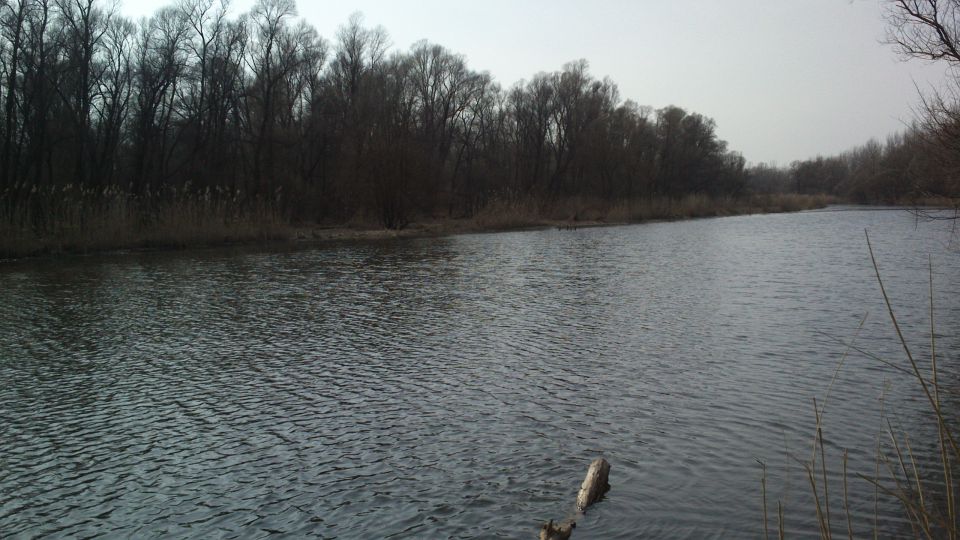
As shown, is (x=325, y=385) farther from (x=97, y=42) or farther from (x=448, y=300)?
(x=97, y=42)

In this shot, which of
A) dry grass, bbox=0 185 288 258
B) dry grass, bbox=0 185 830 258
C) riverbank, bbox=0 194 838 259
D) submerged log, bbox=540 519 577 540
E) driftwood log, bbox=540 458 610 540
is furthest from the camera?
riverbank, bbox=0 194 838 259

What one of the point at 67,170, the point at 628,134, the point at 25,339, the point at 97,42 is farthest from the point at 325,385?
the point at 628,134

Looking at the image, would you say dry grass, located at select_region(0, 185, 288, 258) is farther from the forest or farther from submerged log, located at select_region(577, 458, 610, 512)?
submerged log, located at select_region(577, 458, 610, 512)


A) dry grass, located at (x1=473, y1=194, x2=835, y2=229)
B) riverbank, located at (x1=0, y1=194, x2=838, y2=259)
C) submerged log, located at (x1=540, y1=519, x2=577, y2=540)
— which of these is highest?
dry grass, located at (x1=473, y1=194, x2=835, y2=229)

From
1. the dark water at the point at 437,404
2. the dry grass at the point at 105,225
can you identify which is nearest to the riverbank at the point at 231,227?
the dry grass at the point at 105,225

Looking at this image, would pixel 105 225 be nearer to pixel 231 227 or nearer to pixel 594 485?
pixel 231 227

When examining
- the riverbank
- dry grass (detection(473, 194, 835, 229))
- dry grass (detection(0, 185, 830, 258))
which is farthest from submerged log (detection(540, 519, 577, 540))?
dry grass (detection(473, 194, 835, 229))

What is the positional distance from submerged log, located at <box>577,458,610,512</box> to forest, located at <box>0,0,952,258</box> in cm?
1071

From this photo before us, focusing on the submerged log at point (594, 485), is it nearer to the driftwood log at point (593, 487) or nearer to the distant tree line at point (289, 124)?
the driftwood log at point (593, 487)

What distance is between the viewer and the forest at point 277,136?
25.4 metres

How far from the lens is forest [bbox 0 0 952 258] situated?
A: 83.2ft

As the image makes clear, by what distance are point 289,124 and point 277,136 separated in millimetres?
2721

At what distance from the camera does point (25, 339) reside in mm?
9266

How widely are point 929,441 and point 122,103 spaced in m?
37.3
